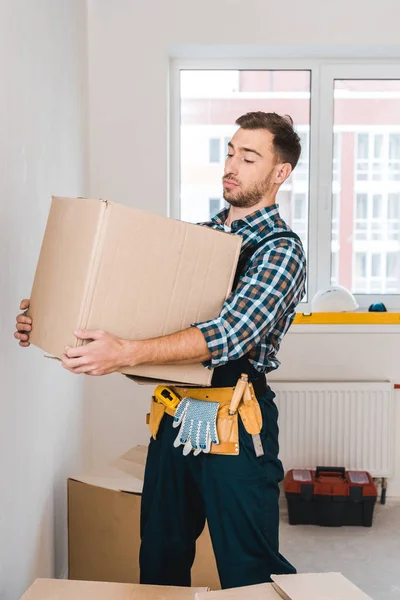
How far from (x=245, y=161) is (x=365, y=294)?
190 cm

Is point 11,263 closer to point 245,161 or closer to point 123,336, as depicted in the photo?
point 123,336

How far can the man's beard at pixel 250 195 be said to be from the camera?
Result: 171 centimetres

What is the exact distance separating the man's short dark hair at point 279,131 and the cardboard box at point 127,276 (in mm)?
336

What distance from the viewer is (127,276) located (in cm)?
136

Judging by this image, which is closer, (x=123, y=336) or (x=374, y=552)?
(x=123, y=336)

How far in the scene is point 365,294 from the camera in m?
3.47

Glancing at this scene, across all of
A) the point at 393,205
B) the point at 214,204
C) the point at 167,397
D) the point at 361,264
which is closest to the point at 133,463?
the point at 167,397

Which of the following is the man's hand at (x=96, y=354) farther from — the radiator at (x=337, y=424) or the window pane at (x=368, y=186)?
the window pane at (x=368, y=186)

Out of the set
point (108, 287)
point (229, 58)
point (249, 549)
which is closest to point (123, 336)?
point (108, 287)

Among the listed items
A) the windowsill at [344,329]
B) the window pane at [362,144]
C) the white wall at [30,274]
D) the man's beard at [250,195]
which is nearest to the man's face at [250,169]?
the man's beard at [250,195]

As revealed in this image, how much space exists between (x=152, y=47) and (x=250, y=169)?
5.15ft

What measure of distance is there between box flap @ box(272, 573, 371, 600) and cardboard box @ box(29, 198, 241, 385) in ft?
1.39

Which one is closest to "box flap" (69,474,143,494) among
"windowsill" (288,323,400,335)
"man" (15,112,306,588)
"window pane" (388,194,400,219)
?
"man" (15,112,306,588)

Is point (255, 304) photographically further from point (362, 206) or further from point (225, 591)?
point (362, 206)
